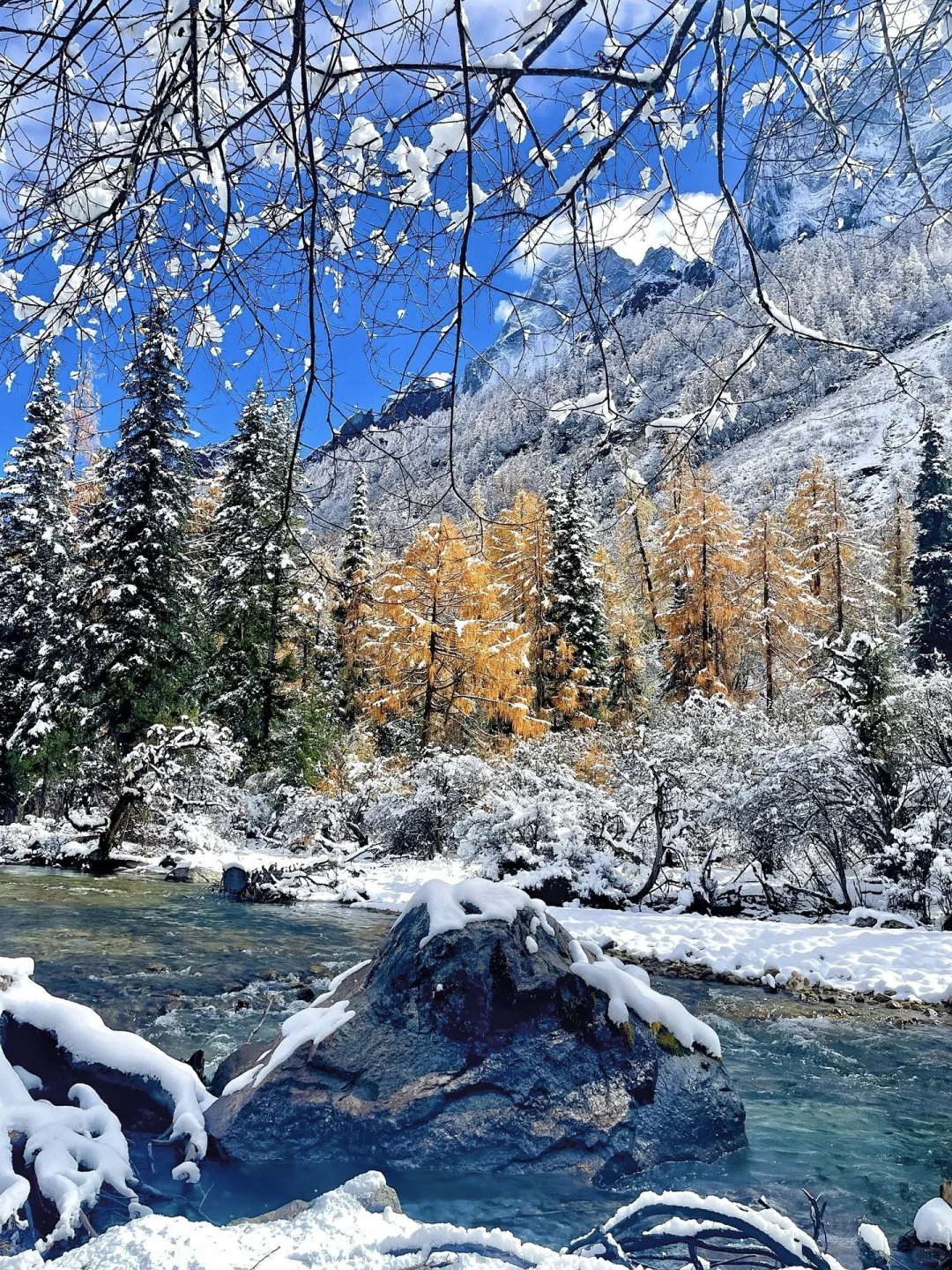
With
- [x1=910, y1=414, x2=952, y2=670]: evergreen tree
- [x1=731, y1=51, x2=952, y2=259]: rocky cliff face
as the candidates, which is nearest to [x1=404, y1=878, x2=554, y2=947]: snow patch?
[x1=731, y1=51, x2=952, y2=259]: rocky cliff face

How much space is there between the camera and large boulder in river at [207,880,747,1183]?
4172 mm

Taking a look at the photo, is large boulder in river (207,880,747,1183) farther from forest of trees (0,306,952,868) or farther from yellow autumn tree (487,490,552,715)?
yellow autumn tree (487,490,552,715)

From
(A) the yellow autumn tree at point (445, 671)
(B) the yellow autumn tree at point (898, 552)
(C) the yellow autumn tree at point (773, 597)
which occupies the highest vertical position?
(B) the yellow autumn tree at point (898, 552)

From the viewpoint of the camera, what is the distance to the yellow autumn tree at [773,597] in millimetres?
27094

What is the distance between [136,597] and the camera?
20797mm

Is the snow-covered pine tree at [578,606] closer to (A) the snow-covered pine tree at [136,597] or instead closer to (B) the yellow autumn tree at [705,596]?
(B) the yellow autumn tree at [705,596]

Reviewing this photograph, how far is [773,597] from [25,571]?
960 inches

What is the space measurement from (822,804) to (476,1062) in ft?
27.3

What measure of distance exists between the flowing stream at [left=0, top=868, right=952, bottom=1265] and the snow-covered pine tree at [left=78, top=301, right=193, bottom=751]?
29.2 ft

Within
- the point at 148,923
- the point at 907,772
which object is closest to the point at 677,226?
the point at 148,923

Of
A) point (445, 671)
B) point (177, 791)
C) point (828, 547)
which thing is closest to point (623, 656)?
point (828, 547)

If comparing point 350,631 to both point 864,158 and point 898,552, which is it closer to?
point 864,158

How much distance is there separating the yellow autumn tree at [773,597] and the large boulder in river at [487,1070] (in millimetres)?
23955

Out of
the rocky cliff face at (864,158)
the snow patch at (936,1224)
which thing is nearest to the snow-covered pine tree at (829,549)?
the snow patch at (936,1224)
